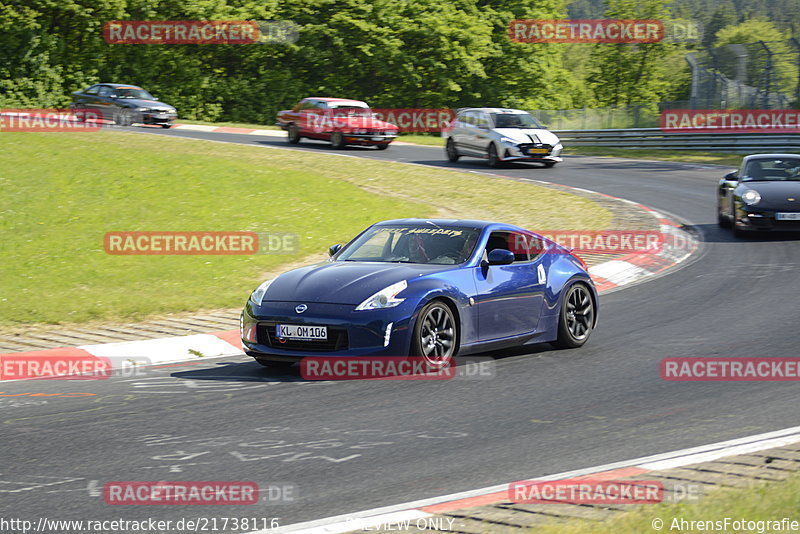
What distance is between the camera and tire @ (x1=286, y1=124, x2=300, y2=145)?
34375 millimetres

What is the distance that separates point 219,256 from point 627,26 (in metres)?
59.0

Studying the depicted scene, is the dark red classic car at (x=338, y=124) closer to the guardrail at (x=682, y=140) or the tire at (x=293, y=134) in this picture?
the tire at (x=293, y=134)

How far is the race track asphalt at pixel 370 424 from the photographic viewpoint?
5.74m

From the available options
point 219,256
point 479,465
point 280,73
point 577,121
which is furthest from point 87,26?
point 479,465

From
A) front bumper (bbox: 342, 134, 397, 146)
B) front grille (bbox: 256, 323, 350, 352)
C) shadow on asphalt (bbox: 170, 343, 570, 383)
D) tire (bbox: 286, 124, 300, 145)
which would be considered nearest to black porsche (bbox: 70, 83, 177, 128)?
tire (bbox: 286, 124, 300, 145)

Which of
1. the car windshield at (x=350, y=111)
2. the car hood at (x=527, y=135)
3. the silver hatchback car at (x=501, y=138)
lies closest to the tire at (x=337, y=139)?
the car windshield at (x=350, y=111)

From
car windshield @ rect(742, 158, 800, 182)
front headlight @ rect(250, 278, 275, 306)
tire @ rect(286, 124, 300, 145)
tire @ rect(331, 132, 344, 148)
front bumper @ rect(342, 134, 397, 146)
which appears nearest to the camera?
front headlight @ rect(250, 278, 275, 306)

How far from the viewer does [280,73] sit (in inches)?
2110

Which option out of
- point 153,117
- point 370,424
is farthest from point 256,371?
point 153,117

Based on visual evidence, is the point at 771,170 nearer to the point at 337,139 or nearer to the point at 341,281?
the point at 341,281

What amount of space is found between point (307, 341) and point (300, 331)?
0.10 metres

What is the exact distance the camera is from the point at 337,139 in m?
33.2

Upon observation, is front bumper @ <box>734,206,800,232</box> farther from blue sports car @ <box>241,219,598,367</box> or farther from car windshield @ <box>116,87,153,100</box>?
car windshield @ <box>116,87,153,100</box>

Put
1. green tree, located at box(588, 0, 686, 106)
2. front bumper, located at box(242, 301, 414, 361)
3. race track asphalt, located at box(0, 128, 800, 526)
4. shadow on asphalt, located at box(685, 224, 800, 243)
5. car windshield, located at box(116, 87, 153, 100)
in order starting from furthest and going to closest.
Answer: green tree, located at box(588, 0, 686, 106), car windshield, located at box(116, 87, 153, 100), shadow on asphalt, located at box(685, 224, 800, 243), front bumper, located at box(242, 301, 414, 361), race track asphalt, located at box(0, 128, 800, 526)
